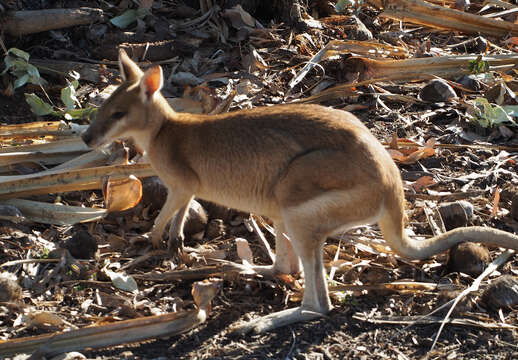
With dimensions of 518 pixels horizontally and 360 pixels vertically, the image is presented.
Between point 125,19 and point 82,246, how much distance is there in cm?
364

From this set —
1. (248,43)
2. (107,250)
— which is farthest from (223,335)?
(248,43)

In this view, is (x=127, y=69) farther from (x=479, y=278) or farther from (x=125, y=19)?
(x=479, y=278)

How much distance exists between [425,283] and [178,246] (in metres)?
1.87

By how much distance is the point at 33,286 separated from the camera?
4973 mm

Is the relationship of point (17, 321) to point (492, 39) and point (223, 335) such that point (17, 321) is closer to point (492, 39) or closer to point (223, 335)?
point (223, 335)

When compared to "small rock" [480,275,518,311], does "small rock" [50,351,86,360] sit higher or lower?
lower

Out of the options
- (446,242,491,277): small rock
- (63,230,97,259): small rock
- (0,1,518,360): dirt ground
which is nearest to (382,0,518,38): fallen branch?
(0,1,518,360): dirt ground

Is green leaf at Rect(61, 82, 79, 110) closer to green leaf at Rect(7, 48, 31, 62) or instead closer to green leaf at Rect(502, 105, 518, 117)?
green leaf at Rect(7, 48, 31, 62)

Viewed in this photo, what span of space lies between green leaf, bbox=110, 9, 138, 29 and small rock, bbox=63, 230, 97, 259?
11.3 feet

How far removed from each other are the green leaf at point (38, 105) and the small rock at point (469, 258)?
4.05 meters

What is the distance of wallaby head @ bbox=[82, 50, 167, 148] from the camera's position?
5062 millimetres

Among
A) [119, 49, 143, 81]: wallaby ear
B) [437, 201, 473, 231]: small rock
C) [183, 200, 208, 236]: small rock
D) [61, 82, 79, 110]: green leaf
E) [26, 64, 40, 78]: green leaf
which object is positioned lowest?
[183, 200, 208, 236]: small rock

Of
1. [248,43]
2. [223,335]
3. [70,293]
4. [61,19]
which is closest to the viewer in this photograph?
[223,335]

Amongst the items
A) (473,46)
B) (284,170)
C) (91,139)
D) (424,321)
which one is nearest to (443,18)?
(473,46)
